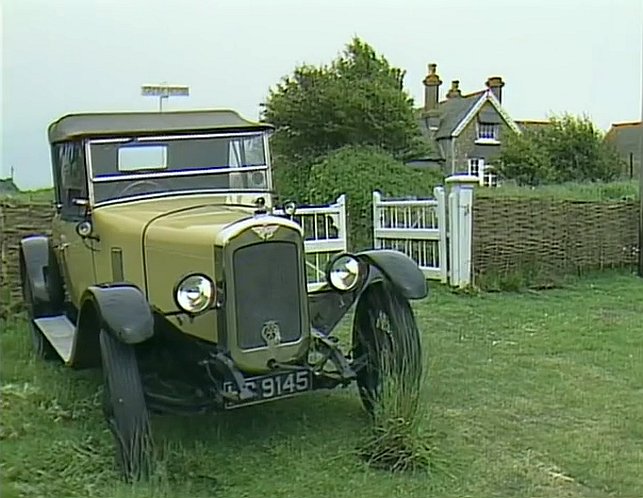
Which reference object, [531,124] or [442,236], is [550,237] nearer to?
[442,236]

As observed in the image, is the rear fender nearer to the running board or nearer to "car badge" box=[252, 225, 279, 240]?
the running board

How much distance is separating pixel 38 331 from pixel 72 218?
108cm

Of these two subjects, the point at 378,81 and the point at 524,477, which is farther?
the point at 378,81

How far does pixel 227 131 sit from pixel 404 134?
20.7 metres

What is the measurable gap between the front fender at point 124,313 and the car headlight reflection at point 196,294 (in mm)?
184

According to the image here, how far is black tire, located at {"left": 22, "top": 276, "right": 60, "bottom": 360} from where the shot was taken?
21.1 feet

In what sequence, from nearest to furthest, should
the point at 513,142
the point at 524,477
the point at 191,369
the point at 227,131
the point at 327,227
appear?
the point at 524,477
the point at 191,369
the point at 227,131
the point at 327,227
the point at 513,142

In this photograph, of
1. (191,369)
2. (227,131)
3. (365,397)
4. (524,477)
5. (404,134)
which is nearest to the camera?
(524,477)

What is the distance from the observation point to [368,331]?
5090mm

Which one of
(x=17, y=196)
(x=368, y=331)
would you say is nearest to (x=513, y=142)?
(x=17, y=196)

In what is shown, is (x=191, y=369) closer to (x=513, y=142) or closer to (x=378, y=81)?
(x=378, y=81)

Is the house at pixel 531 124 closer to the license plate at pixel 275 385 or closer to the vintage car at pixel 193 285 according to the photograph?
the vintage car at pixel 193 285

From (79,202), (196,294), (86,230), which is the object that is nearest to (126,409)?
(196,294)

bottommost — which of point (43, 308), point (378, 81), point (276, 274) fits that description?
point (43, 308)
